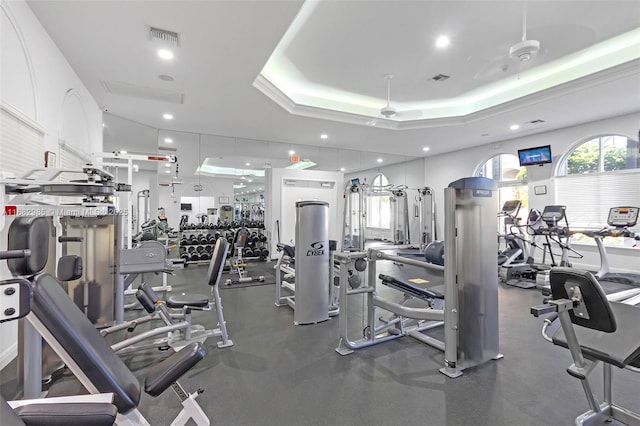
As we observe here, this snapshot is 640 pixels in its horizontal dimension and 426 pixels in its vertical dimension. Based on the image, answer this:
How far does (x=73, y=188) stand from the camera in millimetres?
2244

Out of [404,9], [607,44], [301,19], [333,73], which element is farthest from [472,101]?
[301,19]

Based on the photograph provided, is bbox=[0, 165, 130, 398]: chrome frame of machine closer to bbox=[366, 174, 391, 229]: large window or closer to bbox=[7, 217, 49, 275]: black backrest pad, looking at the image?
bbox=[7, 217, 49, 275]: black backrest pad

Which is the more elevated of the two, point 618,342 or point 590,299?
point 590,299

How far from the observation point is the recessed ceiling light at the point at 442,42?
3932mm

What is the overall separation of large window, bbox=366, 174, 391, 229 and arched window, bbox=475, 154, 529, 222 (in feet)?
12.0

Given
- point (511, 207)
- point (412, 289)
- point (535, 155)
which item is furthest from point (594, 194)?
point (412, 289)

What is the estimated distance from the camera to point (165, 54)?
370 centimetres

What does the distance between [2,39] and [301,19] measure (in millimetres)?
2723

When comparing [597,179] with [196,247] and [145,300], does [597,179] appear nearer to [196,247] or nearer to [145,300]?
[145,300]

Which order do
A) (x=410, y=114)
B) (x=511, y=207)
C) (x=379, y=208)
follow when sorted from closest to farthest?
1. (x=511, y=207)
2. (x=410, y=114)
3. (x=379, y=208)

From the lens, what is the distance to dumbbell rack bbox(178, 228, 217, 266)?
708 centimetres

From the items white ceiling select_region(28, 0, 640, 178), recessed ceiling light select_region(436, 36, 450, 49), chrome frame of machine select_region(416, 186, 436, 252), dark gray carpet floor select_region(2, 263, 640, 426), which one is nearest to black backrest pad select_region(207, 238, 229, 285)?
dark gray carpet floor select_region(2, 263, 640, 426)

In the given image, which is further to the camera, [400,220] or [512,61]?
[400,220]

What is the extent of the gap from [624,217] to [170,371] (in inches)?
266
